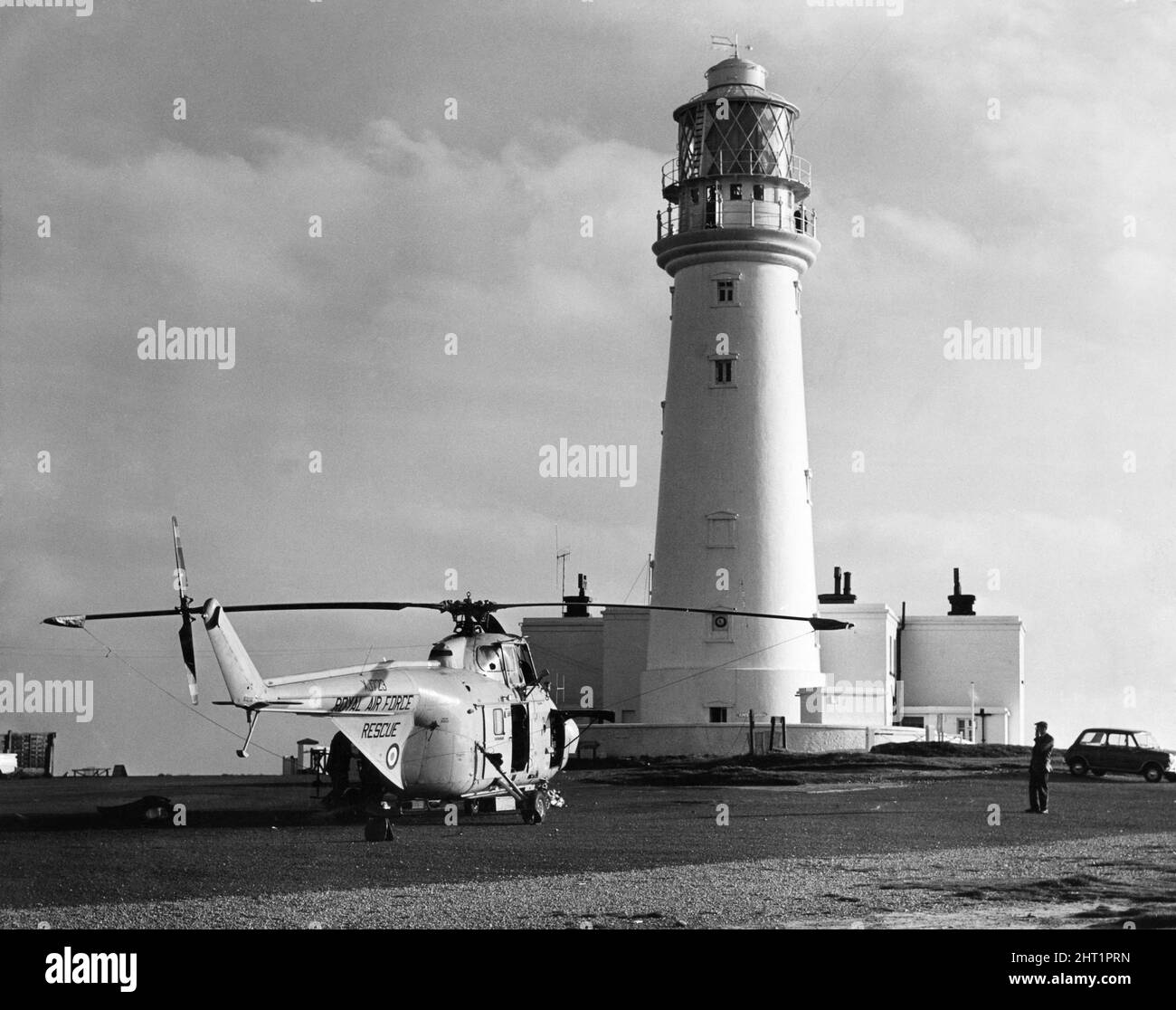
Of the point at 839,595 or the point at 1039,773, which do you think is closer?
the point at 1039,773

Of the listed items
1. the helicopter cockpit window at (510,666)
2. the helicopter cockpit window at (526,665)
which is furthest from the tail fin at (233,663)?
the helicopter cockpit window at (526,665)

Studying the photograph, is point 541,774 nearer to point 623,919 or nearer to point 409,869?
point 409,869

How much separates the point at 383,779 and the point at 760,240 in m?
26.9

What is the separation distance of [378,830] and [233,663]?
3.12 m

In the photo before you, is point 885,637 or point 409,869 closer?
point 409,869

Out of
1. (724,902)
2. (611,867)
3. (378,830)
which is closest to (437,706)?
(378,830)

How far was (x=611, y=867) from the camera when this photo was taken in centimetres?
1617

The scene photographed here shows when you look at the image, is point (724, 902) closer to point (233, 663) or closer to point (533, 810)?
point (233, 663)

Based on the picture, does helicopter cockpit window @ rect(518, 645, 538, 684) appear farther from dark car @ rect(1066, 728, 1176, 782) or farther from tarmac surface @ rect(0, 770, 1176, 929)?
dark car @ rect(1066, 728, 1176, 782)

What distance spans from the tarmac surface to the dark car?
1188 cm
